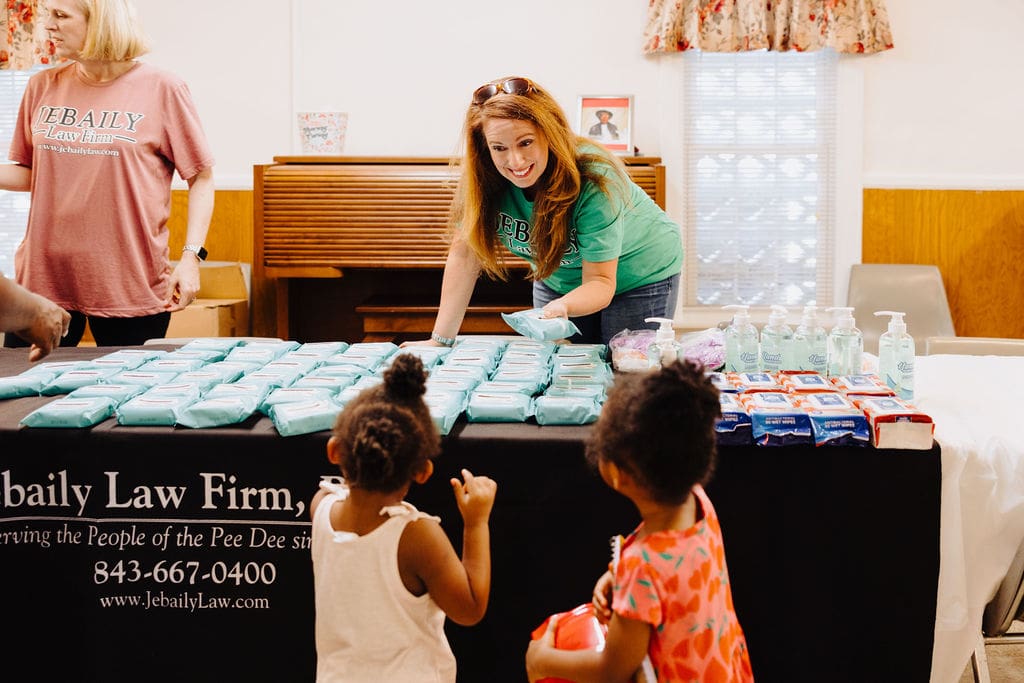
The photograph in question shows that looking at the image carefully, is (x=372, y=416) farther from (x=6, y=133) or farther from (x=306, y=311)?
(x=6, y=133)

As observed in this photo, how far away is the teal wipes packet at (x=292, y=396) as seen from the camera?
1745mm

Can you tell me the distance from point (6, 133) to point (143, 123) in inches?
123

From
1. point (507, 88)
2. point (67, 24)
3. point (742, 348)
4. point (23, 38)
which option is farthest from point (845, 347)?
point (23, 38)

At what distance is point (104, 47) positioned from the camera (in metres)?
2.48

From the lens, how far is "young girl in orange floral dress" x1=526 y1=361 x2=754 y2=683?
1145mm

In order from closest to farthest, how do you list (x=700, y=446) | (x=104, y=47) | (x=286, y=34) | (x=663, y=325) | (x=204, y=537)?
(x=700, y=446)
(x=204, y=537)
(x=663, y=325)
(x=104, y=47)
(x=286, y=34)

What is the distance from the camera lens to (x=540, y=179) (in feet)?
7.18

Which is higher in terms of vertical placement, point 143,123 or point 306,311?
point 143,123

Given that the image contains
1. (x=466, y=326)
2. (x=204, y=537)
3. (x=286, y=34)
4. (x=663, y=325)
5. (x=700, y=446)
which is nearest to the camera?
(x=700, y=446)

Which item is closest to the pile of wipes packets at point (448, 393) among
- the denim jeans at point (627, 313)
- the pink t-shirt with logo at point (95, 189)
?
the denim jeans at point (627, 313)

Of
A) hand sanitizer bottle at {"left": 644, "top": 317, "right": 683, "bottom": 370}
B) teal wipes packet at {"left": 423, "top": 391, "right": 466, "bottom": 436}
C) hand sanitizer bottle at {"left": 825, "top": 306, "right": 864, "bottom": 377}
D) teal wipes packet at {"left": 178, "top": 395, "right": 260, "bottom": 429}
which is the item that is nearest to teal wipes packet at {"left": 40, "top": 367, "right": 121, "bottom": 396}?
teal wipes packet at {"left": 178, "top": 395, "right": 260, "bottom": 429}

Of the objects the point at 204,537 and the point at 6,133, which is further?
the point at 6,133

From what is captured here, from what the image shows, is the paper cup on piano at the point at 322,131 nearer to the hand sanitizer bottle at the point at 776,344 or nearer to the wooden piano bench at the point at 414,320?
the wooden piano bench at the point at 414,320

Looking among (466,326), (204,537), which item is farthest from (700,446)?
(466,326)
